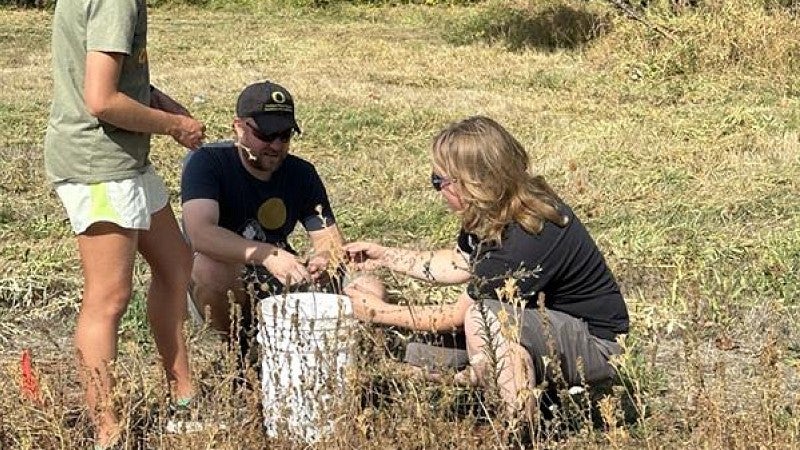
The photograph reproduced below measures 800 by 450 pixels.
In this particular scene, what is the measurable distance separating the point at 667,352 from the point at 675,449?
108 centimetres

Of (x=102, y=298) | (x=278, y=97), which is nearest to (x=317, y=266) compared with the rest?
(x=278, y=97)

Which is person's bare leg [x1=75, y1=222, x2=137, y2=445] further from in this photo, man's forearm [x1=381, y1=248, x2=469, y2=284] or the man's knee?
man's forearm [x1=381, y1=248, x2=469, y2=284]

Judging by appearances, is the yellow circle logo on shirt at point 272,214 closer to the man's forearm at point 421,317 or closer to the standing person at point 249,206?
the standing person at point 249,206

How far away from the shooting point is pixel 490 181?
10.9 ft

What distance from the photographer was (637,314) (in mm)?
4539

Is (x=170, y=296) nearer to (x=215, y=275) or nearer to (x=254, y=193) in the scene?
(x=215, y=275)

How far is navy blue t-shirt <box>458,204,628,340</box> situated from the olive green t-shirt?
1009 mm

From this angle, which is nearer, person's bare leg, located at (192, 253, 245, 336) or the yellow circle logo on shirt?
person's bare leg, located at (192, 253, 245, 336)

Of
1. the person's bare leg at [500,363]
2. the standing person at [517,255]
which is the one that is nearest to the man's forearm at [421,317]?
the standing person at [517,255]

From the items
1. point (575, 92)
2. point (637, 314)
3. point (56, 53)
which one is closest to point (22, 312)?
point (56, 53)

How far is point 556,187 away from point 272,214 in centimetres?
317

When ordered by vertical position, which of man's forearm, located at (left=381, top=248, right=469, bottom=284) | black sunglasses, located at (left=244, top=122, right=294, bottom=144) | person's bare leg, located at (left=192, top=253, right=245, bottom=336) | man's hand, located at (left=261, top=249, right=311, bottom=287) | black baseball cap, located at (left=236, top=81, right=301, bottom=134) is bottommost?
person's bare leg, located at (left=192, top=253, right=245, bottom=336)

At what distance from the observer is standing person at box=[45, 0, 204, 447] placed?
2.95 m

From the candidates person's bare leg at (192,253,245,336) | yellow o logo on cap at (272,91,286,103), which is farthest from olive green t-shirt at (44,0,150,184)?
person's bare leg at (192,253,245,336)
